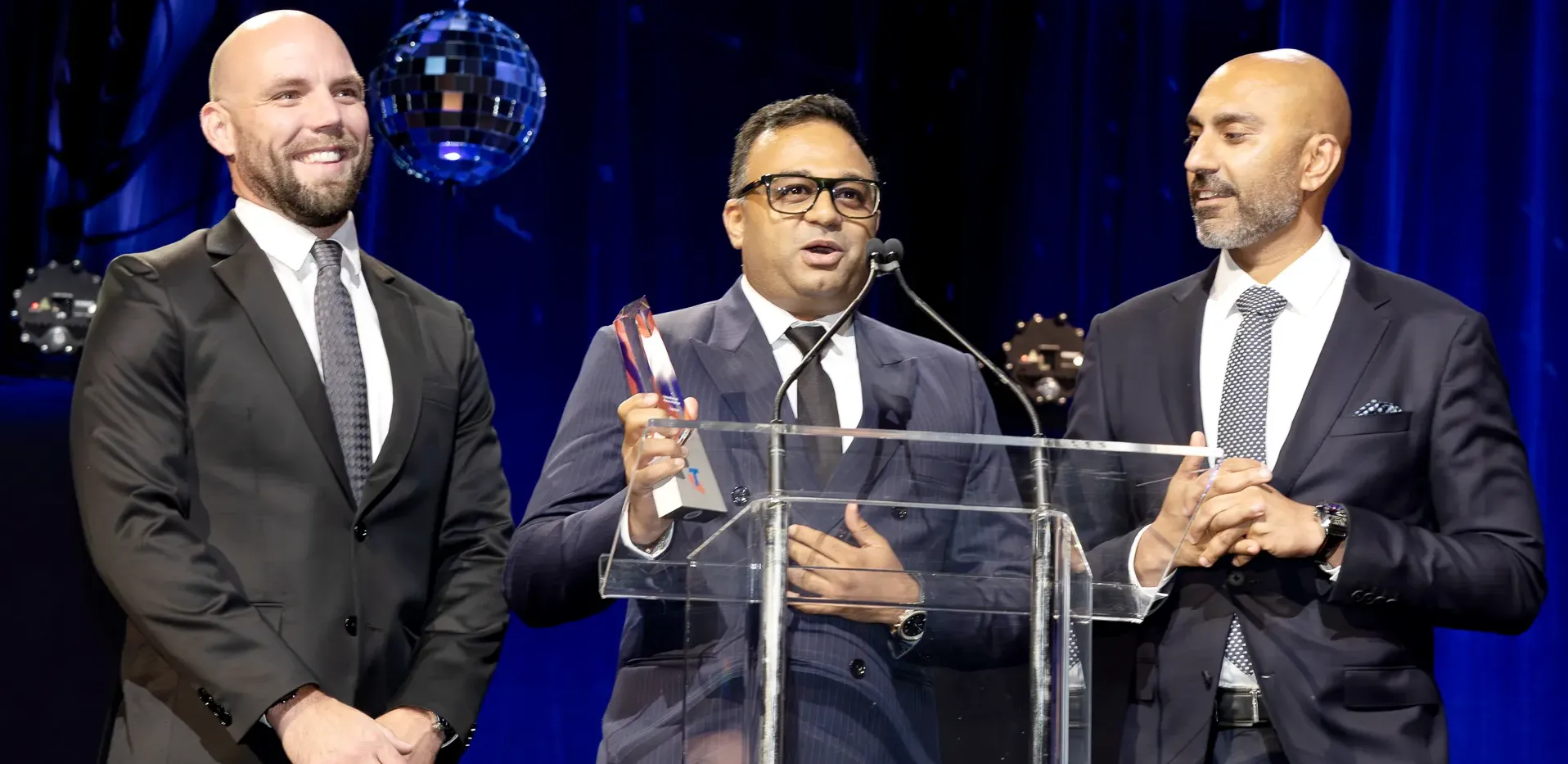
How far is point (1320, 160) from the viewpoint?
2938 millimetres

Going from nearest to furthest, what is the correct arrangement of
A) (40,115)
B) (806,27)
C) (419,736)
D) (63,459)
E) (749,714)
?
(749,714)
(419,736)
(63,459)
(40,115)
(806,27)

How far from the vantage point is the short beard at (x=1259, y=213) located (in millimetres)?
2859

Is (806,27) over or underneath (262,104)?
over

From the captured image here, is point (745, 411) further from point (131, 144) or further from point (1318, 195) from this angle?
point (131, 144)

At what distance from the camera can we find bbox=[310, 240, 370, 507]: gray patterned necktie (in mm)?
2545

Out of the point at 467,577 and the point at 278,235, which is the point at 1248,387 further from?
the point at 278,235

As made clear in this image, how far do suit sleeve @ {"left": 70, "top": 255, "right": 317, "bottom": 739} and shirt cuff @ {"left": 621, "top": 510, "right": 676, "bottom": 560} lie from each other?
58cm

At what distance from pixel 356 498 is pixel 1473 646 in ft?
10.7

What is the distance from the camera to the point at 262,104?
264cm

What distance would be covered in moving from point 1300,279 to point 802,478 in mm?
1199

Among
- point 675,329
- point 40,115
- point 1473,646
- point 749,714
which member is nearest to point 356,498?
point 675,329

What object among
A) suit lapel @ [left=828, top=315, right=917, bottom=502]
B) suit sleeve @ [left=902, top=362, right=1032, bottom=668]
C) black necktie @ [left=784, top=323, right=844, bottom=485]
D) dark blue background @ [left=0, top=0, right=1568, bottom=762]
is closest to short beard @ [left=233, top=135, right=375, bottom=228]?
black necktie @ [left=784, top=323, right=844, bottom=485]

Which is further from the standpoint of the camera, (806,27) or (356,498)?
(806,27)

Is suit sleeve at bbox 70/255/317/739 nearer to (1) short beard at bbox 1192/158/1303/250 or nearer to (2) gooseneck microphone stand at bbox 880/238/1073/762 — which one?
(2) gooseneck microphone stand at bbox 880/238/1073/762
